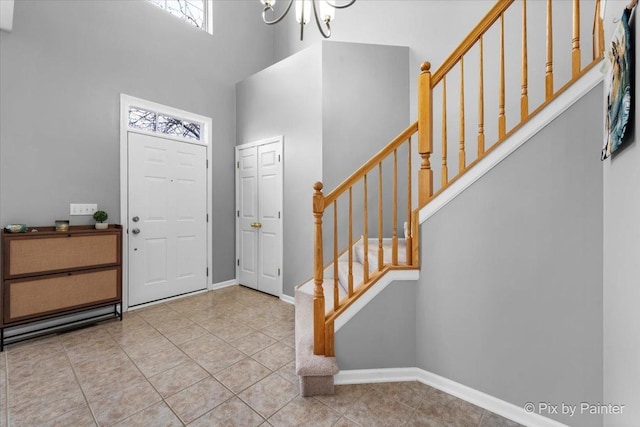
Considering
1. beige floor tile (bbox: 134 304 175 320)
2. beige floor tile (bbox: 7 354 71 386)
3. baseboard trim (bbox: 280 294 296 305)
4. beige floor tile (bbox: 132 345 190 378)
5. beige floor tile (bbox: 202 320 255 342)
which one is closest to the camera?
beige floor tile (bbox: 7 354 71 386)

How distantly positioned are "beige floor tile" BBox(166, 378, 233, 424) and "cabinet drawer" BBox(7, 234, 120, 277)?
180cm

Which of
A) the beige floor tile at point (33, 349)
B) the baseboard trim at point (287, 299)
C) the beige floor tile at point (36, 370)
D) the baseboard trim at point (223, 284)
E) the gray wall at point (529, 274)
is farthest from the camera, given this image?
the baseboard trim at point (223, 284)

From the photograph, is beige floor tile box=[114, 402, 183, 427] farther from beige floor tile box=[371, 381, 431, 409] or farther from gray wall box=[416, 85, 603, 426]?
gray wall box=[416, 85, 603, 426]

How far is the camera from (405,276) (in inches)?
73.2

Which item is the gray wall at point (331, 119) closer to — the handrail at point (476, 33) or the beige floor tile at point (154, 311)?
the beige floor tile at point (154, 311)

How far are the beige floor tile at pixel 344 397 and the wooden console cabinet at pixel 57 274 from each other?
2507mm

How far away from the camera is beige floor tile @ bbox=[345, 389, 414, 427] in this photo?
1.52 meters

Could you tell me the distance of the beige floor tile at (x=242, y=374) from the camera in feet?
6.02

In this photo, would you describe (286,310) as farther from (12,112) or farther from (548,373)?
(12,112)

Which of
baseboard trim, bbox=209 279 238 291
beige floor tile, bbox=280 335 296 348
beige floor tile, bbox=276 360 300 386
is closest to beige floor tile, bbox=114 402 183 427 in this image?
beige floor tile, bbox=276 360 300 386

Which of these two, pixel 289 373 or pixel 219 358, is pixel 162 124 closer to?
pixel 219 358

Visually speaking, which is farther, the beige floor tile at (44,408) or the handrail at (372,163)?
the handrail at (372,163)

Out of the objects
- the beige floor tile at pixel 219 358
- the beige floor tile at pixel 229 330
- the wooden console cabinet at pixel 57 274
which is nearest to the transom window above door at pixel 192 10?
the wooden console cabinet at pixel 57 274

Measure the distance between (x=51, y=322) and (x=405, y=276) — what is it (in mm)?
3421
